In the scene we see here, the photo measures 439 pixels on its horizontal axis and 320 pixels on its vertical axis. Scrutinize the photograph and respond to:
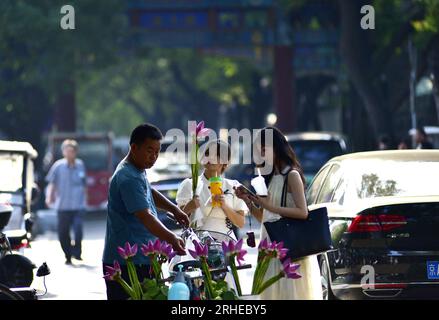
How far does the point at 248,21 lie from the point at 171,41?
7.77 ft

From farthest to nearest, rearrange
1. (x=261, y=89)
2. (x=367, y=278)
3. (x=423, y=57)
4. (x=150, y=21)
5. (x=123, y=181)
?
(x=261, y=89)
(x=150, y=21)
(x=423, y=57)
(x=367, y=278)
(x=123, y=181)

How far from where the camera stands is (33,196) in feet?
56.7

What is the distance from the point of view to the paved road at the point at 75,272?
14367 mm

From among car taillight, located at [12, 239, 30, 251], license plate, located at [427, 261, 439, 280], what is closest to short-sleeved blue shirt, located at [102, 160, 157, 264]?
license plate, located at [427, 261, 439, 280]

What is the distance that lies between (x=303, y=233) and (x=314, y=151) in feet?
52.8


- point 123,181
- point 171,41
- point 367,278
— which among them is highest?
point 171,41

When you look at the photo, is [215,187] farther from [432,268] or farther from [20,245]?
[20,245]

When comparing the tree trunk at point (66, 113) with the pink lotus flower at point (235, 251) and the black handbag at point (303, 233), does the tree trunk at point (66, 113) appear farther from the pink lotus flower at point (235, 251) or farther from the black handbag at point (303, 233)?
the pink lotus flower at point (235, 251)

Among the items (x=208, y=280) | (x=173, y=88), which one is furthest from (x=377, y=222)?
(x=173, y=88)

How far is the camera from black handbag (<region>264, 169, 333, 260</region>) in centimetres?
906

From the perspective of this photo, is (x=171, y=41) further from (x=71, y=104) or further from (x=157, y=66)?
(x=157, y=66)

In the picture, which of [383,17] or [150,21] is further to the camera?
[150,21]

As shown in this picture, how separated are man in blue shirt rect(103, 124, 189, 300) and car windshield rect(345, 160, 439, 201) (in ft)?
10.2
